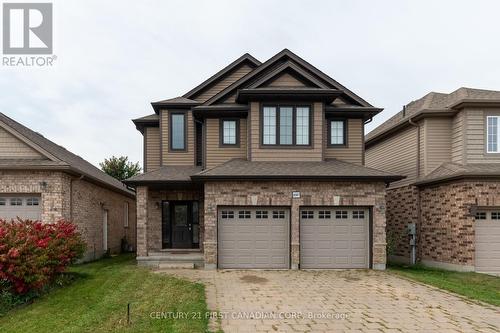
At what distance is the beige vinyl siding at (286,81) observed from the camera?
1463 cm

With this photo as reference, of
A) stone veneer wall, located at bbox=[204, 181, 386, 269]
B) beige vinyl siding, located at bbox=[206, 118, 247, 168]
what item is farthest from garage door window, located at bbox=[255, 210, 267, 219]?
beige vinyl siding, located at bbox=[206, 118, 247, 168]

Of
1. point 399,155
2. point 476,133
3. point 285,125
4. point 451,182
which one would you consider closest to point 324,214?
point 285,125

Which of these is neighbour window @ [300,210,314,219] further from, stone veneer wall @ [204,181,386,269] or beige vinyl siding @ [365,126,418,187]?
beige vinyl siding @ [365,126,418,187]

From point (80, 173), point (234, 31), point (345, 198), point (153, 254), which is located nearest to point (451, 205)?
point (345, 198)

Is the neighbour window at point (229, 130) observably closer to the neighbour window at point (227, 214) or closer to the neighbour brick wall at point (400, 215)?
the neighbour window at point (227, 214)

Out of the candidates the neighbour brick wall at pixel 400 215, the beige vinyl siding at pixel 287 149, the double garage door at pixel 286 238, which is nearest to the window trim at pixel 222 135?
the beige vinyl siding at pixel 287 149

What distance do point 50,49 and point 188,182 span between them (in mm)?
7607

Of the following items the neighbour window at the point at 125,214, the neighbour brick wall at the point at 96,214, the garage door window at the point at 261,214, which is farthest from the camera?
the neighbour window at the point at 125,214

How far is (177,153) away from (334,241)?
779cm

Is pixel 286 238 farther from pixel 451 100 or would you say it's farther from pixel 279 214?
pixel 451 100

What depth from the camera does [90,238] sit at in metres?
16.1

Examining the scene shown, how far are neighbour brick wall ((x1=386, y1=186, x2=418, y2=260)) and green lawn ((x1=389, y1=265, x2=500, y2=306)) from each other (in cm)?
261

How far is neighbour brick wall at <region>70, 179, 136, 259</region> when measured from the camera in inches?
596

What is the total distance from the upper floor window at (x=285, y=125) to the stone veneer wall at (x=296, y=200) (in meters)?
1.94
